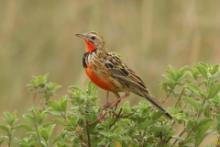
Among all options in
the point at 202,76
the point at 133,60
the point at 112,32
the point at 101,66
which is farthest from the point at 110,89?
the point at 112,32

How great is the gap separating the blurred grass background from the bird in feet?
10.9

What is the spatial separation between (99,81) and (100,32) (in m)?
4.16

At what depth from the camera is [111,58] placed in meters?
4.35

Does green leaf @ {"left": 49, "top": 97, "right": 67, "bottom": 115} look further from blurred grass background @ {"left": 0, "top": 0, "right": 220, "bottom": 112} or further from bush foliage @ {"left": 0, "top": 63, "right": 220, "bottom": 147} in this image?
blurred grass background @ {"left": 0, "top": 0, "right": 220, "bottom": 112}

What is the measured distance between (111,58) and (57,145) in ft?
3.26

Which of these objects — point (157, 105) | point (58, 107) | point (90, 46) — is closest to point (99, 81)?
point (90, 46)

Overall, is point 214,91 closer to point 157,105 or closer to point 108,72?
point 157,105

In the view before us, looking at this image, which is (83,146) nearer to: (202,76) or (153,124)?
Result: (153,124)

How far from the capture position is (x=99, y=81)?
13.5ft

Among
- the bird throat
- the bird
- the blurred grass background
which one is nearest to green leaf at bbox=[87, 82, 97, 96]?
the bird

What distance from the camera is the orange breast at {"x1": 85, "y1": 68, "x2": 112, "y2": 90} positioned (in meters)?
4.10

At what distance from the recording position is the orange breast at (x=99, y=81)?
4.10m

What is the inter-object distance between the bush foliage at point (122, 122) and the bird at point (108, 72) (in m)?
0.46

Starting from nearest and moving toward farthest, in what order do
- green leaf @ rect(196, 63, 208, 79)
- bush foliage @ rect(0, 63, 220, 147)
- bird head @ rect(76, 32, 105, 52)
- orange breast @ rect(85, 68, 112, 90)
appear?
bush foliage @ rect(0, 63, 220, 147)
green leaf @ rect(196, 63, 208, 79)
orange breast @ rect(85, 68, 112, 90)
bird head @ rect(76, 32, 105, 52)
